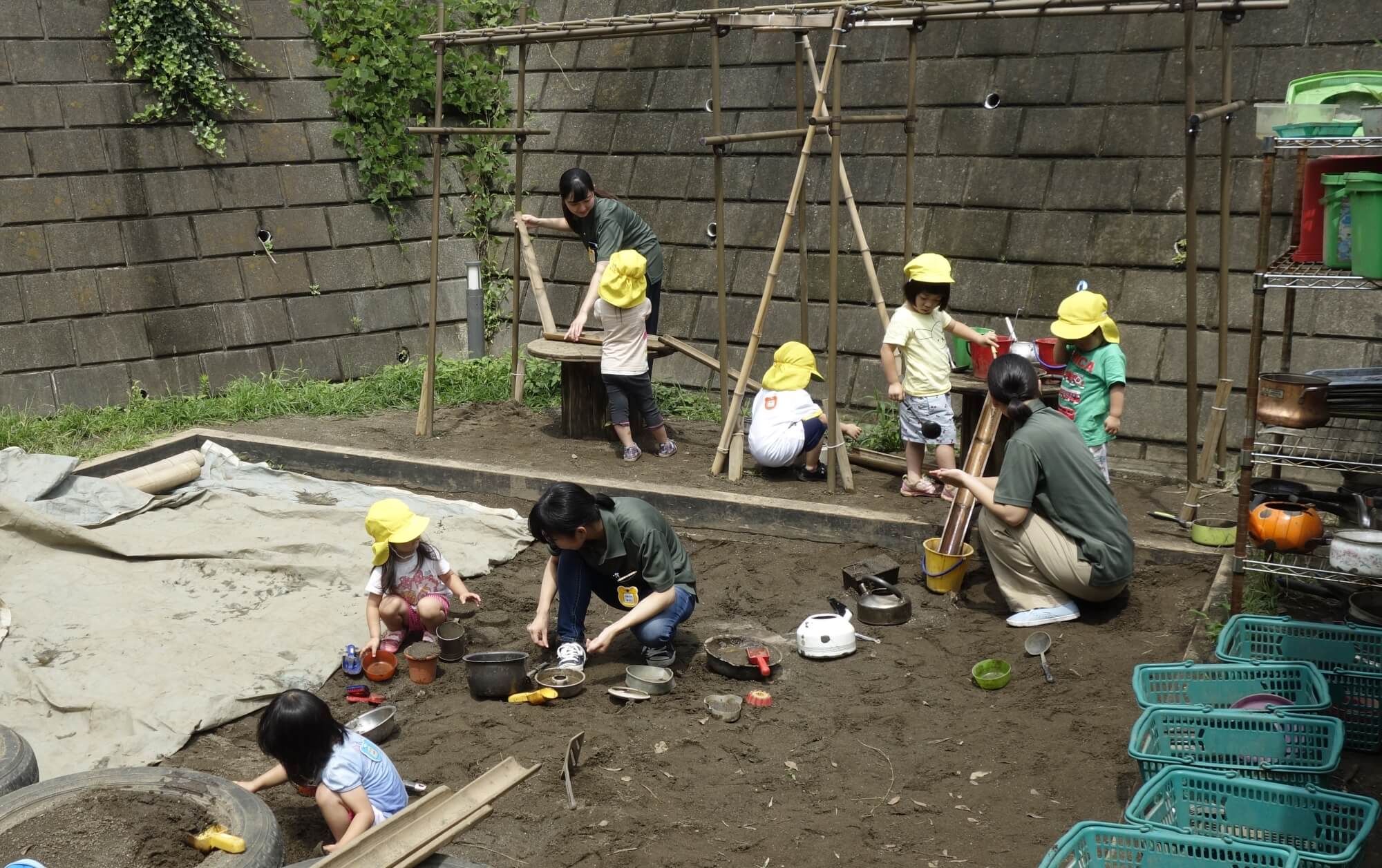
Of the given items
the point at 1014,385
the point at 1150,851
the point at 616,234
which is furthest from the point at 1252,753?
the point at 616,234

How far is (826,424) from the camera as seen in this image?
7.92 metres

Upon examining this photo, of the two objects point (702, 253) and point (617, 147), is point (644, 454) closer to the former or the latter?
→ point (702, 253)

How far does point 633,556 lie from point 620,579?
0.15 metres

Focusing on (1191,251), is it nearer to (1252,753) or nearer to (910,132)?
(910,132)

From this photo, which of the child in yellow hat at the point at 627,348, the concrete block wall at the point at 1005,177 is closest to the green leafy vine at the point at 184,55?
the concrete block wall at the point at 1005,177

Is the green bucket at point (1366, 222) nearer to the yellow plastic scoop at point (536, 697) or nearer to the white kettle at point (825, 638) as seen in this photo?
the white kettle at point (825, 638)

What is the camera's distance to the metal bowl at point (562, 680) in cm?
543

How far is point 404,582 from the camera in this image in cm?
595

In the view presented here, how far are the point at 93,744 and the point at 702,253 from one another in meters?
6.23

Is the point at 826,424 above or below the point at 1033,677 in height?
above

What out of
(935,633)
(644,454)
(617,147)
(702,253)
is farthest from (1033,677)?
(617,147)

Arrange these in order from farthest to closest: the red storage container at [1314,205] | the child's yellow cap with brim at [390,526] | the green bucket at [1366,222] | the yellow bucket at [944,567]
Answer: the yellow bucket at [944,567], the child's yellow cap with brim at [390,526], the red storage container at [1314,205], the green bucket at [1366,222]

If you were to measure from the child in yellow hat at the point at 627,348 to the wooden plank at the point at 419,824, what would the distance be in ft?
14.1

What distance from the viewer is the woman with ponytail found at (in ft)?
19.2
